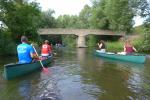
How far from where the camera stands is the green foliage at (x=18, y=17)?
95.9 ft

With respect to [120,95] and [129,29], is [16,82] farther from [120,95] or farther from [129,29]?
[129,29]

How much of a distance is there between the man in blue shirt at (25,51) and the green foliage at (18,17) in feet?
49.5

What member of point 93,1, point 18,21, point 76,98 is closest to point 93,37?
point 93,1

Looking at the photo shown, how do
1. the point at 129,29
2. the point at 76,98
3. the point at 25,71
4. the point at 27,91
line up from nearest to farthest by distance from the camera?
1. the point at 76,98
2. the point at 27,91
3. the point at 25,71
4. the point at 129,29

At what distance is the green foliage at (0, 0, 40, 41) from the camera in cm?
2924

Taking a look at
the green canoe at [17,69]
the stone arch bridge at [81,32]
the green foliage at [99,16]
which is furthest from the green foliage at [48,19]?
the green canoe at [17,69]

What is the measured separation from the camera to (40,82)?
13586 mm

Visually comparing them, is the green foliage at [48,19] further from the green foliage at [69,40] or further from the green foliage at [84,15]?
the green foliage at [84,15]

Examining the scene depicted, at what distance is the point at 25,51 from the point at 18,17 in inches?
686

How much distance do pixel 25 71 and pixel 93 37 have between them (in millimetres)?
55504

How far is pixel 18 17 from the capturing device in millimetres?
31109

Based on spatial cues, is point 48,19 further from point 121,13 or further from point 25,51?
point 25,51

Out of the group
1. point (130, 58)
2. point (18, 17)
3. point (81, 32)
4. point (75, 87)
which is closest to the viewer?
point (75, 87)

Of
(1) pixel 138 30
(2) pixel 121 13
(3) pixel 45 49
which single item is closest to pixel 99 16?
(1) pixel 138 30
